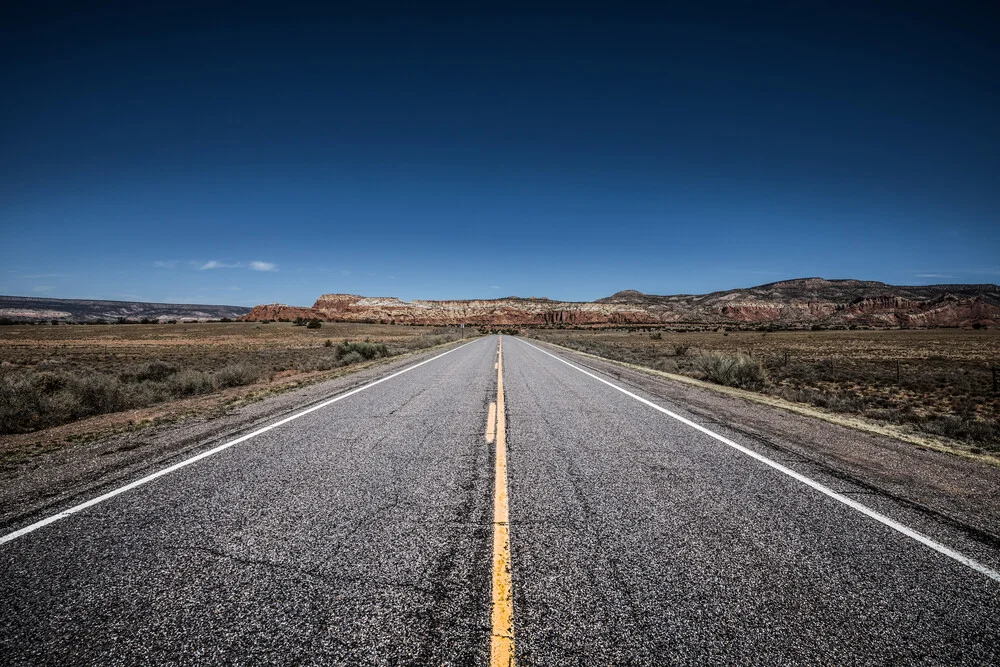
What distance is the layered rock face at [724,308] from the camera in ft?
386

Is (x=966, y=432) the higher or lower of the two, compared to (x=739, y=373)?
lower

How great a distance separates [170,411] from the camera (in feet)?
27.6

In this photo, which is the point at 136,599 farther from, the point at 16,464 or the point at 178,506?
the point at 16,464

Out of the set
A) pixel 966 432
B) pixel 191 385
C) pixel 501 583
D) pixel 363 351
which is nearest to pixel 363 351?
pixel 363 351

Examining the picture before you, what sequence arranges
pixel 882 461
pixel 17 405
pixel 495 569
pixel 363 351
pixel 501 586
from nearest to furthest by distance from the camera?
1. pixel 501 586
2. pixel 495 569
3. pixel 882 461
4. pixel 17 405
5. pixel 363 351

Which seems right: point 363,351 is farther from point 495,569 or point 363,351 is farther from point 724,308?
point 724,308

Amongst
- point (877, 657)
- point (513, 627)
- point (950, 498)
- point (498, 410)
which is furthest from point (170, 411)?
point (950, 498)

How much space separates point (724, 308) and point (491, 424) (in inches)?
6022

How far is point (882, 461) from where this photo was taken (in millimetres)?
5199

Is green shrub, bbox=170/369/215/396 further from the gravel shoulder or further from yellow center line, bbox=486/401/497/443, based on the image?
the gravel shoulder

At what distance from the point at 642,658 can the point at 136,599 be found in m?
2.92

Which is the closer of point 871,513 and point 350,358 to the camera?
point 871,513

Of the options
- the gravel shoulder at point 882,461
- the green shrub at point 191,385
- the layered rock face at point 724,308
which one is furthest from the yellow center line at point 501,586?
the layered rock face at point 724,308

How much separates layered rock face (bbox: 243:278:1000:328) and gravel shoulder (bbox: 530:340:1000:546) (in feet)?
423
